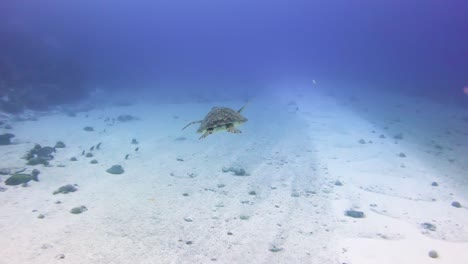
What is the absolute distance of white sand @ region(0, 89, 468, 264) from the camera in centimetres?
654

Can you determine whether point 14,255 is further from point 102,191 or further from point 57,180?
point 57,180

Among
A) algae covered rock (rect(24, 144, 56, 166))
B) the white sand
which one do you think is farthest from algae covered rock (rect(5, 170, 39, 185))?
algae covered rock (rect(24, 144, 56, 166))

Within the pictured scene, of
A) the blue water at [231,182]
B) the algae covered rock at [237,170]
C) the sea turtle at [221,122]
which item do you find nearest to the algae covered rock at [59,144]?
the blue water at [231,182]

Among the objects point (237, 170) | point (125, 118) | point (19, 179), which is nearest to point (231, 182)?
point (237, 170)

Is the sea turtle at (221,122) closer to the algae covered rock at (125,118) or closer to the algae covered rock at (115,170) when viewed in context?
the algae covered rock at (115,170)

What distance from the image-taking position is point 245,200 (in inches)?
361

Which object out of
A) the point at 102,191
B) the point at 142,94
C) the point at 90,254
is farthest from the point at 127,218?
the point at 142,94

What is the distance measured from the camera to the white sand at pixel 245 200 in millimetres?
6535

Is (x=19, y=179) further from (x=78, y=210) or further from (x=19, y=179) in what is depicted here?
(x=78, y=210)

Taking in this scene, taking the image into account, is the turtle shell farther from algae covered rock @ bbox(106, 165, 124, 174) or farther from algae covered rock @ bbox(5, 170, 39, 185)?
algae covered rock @ bbox(5, 170, 39, 185)

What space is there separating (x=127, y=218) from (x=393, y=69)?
66659 mm

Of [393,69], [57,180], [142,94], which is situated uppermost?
[393,69]

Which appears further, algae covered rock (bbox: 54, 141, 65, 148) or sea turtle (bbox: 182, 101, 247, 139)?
algae covered rock (bbox: 54, 141, 65, 148)

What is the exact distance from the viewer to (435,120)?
21984mm
